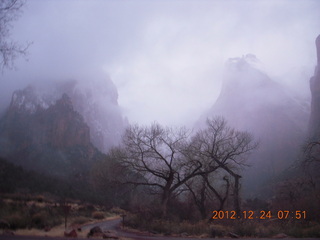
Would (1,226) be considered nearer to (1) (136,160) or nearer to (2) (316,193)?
(1) (136,160)

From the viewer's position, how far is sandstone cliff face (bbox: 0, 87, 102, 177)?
248 feet

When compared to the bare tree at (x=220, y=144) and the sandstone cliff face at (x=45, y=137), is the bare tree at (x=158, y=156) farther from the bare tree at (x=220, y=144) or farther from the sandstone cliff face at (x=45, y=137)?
the sandstone cliff face at (x=45, y=137)

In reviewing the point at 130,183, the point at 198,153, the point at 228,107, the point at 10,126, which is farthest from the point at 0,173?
the point at 228,107

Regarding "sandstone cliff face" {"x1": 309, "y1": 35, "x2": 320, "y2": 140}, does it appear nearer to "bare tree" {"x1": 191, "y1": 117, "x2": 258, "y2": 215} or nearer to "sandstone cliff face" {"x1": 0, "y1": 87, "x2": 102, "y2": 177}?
"bare tree" {"x1": 191, "y1": 117, "x2": 258, "y2": 215}

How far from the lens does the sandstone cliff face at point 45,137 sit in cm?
7550

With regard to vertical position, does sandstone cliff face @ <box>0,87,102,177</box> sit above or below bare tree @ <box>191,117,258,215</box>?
above

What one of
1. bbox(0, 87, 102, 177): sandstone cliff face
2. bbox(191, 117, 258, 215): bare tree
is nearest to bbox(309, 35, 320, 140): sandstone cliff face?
bbox(191, 117, 258, 215): bare tree

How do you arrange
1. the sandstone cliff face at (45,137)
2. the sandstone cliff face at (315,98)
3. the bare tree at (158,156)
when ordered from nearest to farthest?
1. the bare tree at (158,156)
2. the sandstone cliff face at (315,98)
3. the sandstone cliff face at (45,137)

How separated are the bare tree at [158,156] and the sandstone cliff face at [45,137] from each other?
51.0 m

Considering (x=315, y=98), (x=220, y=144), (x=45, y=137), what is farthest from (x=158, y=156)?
(x=45, y=137)

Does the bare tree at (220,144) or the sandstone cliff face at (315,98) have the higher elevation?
the sandstone cliff face at (315,98)

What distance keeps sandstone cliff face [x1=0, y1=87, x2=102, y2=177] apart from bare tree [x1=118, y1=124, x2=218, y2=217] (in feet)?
167

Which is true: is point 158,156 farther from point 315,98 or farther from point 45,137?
point 45,137

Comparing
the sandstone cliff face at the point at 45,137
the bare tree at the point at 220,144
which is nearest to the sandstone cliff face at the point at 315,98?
the bare tree at the point at 220,144
